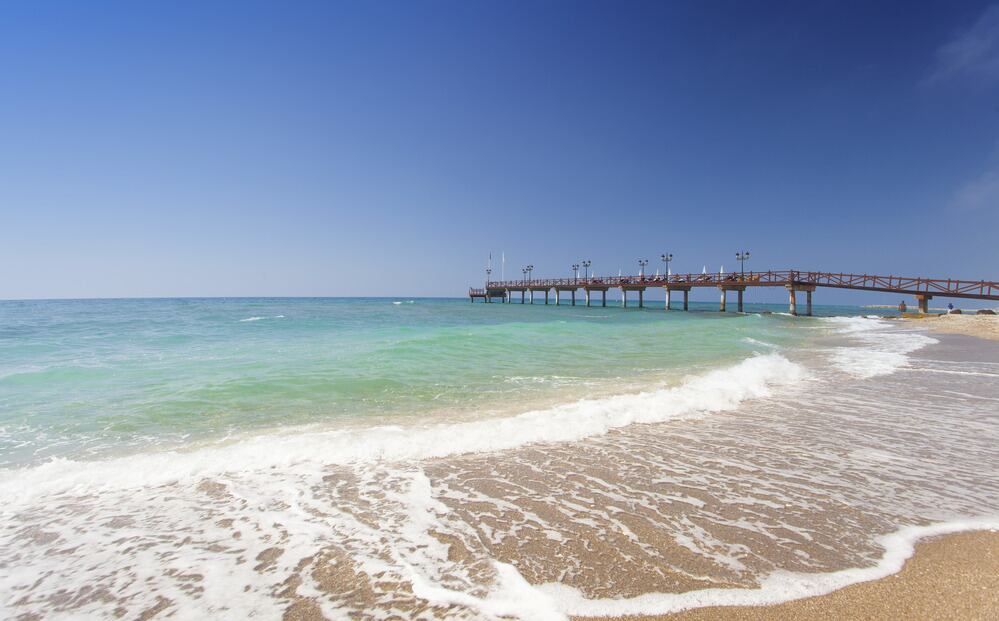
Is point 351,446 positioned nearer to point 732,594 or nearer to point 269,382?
point 732,594

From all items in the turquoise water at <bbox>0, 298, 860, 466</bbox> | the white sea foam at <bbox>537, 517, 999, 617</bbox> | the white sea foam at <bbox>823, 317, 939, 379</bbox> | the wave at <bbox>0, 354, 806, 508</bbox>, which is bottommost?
the white sea foam at <bbox>823, 317, 939, 379</bbox>

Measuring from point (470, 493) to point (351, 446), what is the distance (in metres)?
1.93

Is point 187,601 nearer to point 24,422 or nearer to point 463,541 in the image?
point 463,541

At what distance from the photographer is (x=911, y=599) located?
7.46ft

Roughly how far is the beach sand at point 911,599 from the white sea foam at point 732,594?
4 centimetres

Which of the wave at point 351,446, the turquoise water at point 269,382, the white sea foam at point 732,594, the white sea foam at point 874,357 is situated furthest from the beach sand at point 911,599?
the white sea foam at point 874,357

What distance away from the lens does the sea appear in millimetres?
2486

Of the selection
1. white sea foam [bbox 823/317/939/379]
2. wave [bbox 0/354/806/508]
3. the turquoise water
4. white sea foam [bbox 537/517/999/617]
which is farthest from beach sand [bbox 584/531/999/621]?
white sea foam [bbox 823/317/939/379]

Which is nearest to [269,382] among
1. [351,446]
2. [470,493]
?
[351,446]

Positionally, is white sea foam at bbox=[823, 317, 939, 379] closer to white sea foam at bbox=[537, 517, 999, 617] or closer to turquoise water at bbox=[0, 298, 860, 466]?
turquoise water at bbox=[0, 298, 860, 466]

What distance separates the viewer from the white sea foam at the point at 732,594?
225cm

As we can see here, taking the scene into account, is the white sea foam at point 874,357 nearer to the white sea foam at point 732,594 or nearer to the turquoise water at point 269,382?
the turquoise water at point 269,382

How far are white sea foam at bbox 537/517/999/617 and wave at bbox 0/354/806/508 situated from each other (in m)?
2.78

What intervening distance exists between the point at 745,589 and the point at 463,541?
1786 millimetres
